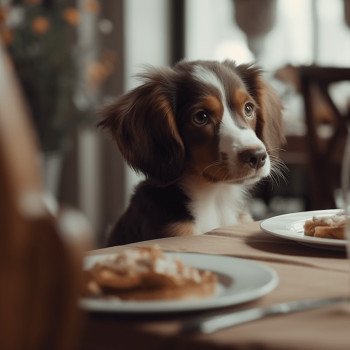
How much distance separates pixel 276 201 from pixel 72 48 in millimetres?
1628

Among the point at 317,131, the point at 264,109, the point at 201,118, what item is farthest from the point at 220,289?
the point at 317,131

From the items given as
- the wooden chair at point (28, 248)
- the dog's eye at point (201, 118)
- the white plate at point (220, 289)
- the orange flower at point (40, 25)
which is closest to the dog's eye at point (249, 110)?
the dog's eye at point (201, 118)

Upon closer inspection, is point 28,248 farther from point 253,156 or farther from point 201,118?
point 201,118

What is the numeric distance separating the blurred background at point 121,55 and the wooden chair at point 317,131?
1263 millimetres

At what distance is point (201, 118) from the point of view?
1.80 metres

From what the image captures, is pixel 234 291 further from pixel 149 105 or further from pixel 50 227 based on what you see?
pixel 149 105

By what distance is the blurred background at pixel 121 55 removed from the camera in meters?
4.35

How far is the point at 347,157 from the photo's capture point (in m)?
0.74

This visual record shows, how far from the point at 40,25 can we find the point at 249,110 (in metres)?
2.46

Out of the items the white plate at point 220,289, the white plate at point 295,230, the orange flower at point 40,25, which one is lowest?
the white plate at point 295,230

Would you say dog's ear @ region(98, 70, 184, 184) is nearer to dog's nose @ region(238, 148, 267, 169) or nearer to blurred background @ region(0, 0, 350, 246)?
dog's nose @ region(238, 148, 267, 169)

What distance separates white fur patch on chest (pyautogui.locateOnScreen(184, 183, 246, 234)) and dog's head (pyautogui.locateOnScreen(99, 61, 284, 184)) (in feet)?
0.18

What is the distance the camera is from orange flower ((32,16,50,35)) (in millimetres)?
4069

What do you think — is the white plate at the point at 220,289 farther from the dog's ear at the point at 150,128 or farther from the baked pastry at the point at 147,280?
the dog's ear at the point at 150,128
